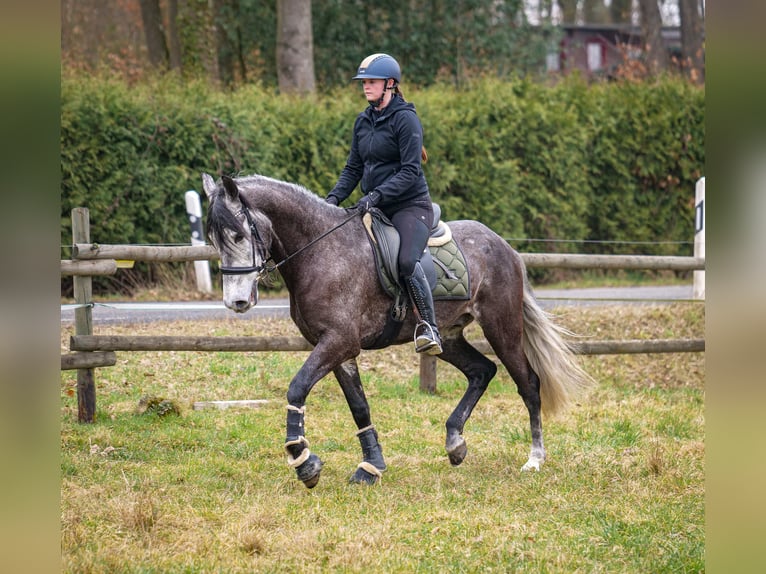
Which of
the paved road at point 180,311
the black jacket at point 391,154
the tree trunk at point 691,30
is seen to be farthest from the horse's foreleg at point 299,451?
the tree trunk at point 691,30

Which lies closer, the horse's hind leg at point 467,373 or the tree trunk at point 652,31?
the horse's hind leg at point 467,373

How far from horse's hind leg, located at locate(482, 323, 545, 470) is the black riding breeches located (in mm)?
1083

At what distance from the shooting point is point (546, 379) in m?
7.51

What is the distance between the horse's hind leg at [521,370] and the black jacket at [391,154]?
1315 mm

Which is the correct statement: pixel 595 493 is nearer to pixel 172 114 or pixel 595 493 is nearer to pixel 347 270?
pixel 347 270

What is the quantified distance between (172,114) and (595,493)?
400 inches

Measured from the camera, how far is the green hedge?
44.9ft

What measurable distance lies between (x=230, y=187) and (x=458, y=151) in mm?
10999

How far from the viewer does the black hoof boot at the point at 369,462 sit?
21.4ft

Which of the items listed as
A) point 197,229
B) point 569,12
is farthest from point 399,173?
point 569,12

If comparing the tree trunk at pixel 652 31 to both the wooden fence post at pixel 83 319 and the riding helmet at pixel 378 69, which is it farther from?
the riding helmet at pixel 378 69

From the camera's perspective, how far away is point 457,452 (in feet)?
22.5

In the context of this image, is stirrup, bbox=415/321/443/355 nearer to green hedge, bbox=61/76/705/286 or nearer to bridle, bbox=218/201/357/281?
bridle, bbox=218/201/357/281

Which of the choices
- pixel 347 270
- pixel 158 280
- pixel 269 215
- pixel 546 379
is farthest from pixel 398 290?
pixel 158 280
